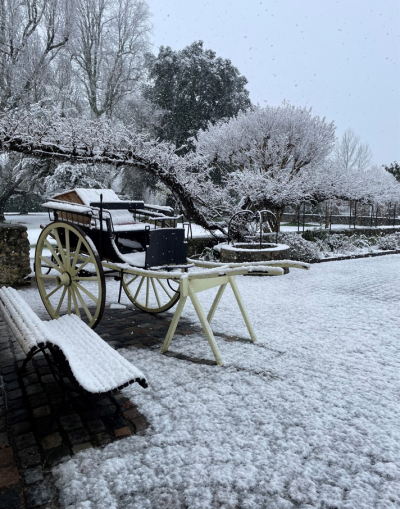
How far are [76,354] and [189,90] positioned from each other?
65.9 feet

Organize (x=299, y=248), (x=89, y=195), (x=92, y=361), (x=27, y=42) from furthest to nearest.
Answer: (x=27, y=42) → (x=299, y=248) → (x=89, y=195) → (x=92, y=361)

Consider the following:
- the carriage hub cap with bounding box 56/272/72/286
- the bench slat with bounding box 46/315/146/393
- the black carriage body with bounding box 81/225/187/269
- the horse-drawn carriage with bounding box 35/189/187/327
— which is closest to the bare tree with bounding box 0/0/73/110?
the horse-drawn carriage with bounding box 35/189/187/327

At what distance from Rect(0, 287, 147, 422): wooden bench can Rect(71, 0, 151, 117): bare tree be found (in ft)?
55.5

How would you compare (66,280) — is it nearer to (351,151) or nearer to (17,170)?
(17,170)

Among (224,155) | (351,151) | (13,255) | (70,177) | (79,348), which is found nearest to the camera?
(79,348)

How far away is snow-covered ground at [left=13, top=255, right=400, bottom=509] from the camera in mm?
1722

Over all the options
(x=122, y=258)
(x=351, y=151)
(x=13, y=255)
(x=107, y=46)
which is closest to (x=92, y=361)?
(x=122, y=258)

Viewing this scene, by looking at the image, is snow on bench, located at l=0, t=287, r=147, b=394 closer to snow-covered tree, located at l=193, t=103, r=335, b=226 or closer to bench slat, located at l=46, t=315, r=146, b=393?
bench slat, located at l=46, t=315, r=146, b=393

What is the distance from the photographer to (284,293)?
5918 millimetres

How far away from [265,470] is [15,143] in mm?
6263

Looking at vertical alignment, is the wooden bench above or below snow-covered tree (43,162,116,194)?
below

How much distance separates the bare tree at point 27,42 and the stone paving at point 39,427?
13443 millimetres

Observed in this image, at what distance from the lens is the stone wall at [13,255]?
5.94 m

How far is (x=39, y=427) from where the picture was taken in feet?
7.20
